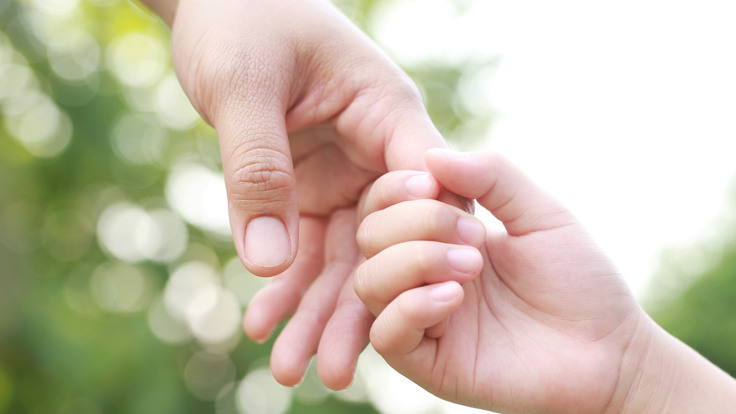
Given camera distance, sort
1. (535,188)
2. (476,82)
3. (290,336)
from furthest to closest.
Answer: (476,82) → (290,336) → (535,188)

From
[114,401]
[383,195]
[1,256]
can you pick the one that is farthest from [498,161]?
[1,256]

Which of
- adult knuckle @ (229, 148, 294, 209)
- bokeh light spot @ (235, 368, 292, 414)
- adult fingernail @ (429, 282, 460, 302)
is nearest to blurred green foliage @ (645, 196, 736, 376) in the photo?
bokeh light spot @ (235, 368, 292, 414)

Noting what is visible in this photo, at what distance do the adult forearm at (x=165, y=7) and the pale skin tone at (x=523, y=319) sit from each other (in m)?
0.92

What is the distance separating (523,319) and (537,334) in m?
0.06

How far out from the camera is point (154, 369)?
6695 mm

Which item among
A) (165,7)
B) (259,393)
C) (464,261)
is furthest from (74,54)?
(464,261)

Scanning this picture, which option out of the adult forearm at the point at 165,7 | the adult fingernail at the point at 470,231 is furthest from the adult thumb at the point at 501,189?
the adult forearm at the point at 165,7

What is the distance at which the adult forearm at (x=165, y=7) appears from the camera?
1.89 m

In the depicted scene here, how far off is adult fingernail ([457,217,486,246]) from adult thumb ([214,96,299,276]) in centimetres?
44

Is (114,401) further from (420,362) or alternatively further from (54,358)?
(420,362)

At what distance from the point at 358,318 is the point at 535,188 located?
0.62 metres

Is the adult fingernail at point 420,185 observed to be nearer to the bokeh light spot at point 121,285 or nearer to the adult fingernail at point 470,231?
the adult fingernail at point 470,231

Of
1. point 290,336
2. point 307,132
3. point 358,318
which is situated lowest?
point 290,336

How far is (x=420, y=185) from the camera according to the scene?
148 centimetres
